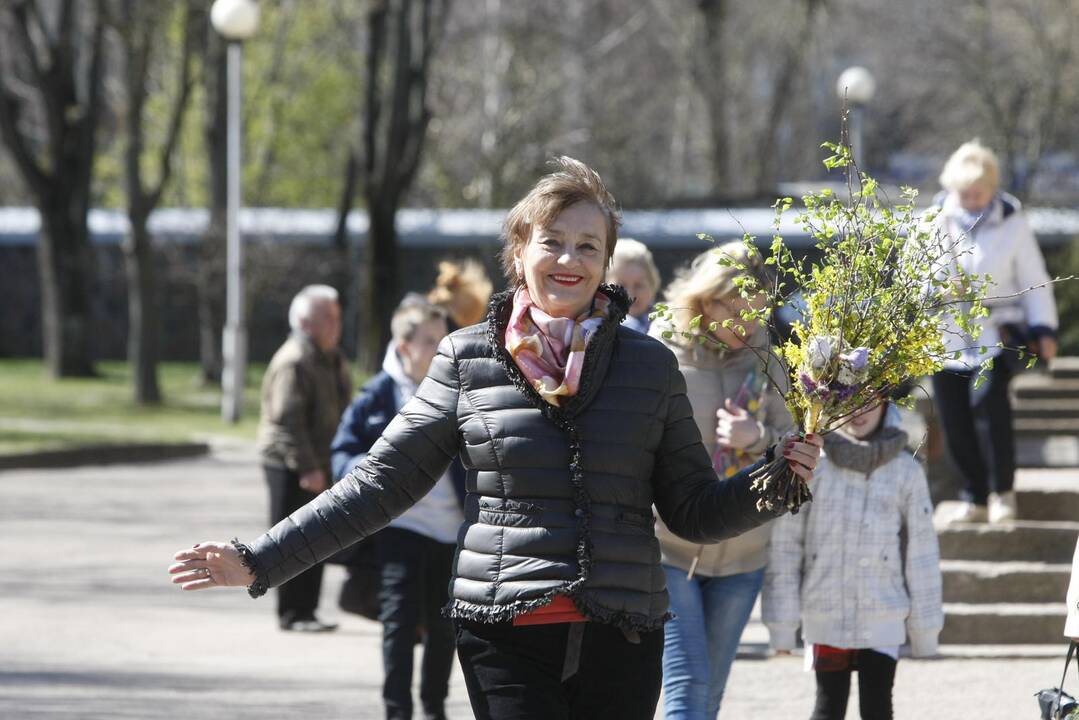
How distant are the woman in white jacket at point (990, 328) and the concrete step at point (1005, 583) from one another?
42 centimetres

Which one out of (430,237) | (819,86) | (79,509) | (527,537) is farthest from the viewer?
(819,86)

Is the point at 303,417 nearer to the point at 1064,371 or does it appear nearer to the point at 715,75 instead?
the point at 1064,371

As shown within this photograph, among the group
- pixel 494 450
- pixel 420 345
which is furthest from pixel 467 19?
pixel 494 450

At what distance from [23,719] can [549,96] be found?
3365 centimetres

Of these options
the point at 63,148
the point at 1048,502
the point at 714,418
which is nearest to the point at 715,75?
the point at 63,148

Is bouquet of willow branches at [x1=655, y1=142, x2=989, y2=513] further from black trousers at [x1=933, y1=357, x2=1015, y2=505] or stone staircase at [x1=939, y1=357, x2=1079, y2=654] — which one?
stone staircase at [x1=939, y1=357, x2=1079, y2=654]

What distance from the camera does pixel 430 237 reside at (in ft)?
114

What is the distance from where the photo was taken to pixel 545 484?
13.5 feet

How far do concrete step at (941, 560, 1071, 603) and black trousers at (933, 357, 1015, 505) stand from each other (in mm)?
501

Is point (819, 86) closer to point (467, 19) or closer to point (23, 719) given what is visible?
point (467, 19)

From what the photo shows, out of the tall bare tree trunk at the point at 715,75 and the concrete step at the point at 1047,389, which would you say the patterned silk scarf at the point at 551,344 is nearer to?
the concrete step at the point at 1047,389

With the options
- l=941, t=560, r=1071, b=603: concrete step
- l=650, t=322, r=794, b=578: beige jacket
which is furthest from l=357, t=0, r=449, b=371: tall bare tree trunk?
l=650, t=322, r=794, b=578: beige jacket

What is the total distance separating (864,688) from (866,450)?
2.43 ft

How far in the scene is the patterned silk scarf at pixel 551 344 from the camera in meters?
4.15
